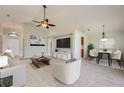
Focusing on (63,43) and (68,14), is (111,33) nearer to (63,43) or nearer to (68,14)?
(68,14)

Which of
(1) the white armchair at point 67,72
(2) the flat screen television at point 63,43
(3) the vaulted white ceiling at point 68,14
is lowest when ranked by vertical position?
(1) the white armchair at point 67,72

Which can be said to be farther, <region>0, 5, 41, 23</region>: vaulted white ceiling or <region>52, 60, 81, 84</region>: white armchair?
<region>0, 5, 41, 23</region>: vaulted white ceiling

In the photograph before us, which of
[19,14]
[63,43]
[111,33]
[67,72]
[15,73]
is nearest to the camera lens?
[15,73]

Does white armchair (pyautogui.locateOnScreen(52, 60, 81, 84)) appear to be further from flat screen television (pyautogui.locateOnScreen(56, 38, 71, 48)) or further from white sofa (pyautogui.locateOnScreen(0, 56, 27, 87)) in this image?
flat screen television (pyautogui.locateOnScreen(56, 38, 71, 48))

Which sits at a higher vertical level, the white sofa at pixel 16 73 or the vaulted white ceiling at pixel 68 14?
the vaulted white ceiling at pixel 68 14

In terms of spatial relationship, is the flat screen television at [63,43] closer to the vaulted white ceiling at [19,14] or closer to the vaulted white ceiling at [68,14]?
the vaulted white ceiling at [68,14]

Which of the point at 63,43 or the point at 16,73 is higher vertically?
the point at 63,43

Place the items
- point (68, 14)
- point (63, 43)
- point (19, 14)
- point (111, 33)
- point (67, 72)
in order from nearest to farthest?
point (67, 72) → point (111, 33) → point (68, 14) → point (19, 14) → point (63, 43)

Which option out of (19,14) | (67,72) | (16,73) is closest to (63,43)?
(19,14)

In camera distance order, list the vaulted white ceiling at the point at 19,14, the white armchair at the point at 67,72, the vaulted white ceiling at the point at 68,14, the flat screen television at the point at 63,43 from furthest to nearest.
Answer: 1. the flat screen television at the point at 63,43
2. the vaulted white ceiling at the point at 19,14
3. the vaulted white ceiling at the point at 68,14
4. the white armchair at the point at 67,72

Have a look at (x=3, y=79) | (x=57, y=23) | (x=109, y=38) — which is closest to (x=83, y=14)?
(x=109, y=38)

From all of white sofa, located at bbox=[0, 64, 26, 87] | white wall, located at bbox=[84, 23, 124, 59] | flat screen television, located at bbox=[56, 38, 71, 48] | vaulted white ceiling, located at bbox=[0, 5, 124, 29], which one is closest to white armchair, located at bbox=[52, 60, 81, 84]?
white sofa, located at bbox=[0, 64, 26, 87]

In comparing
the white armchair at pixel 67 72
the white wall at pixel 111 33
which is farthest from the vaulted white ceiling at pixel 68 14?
the white armchair at pixel 67 72

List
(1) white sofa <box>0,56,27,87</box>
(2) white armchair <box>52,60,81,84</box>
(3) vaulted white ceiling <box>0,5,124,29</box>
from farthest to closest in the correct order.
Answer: (3) vaulted white ceiling <box>0,5,124,29</box>
(2) white armchair <box>52,60,81,84</box>
(1) white sofa <box>0,56,27,87</box>
